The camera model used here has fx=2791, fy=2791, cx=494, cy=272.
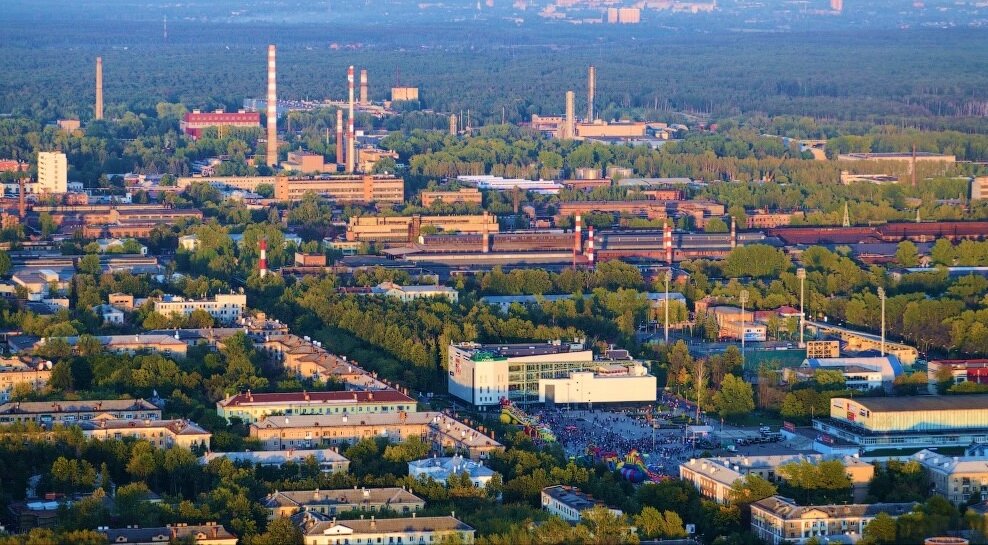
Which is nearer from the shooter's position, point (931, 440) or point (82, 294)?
point (931, 440)

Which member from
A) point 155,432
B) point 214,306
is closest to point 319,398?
point 155,432

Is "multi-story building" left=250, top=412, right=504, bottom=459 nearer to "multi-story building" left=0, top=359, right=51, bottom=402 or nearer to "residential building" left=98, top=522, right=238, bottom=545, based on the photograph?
"multi-story building" left=0, top=359, right=51, bottom=402

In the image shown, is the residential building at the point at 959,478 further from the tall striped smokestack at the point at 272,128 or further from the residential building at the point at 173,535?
the tall striped smokestack at the point at 272,128

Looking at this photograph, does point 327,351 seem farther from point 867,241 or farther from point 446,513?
point 867,241

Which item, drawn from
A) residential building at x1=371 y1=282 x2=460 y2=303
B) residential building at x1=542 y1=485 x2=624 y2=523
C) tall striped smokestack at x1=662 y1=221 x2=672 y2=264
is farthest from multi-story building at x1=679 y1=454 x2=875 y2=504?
tall striped smokestack at x1=662 y1=221 x2=672 y2=264

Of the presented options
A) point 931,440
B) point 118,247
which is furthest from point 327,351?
point 118,247

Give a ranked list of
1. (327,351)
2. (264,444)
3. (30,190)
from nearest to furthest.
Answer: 1. (264,444)
2. (327,351)
3. (30,190)
